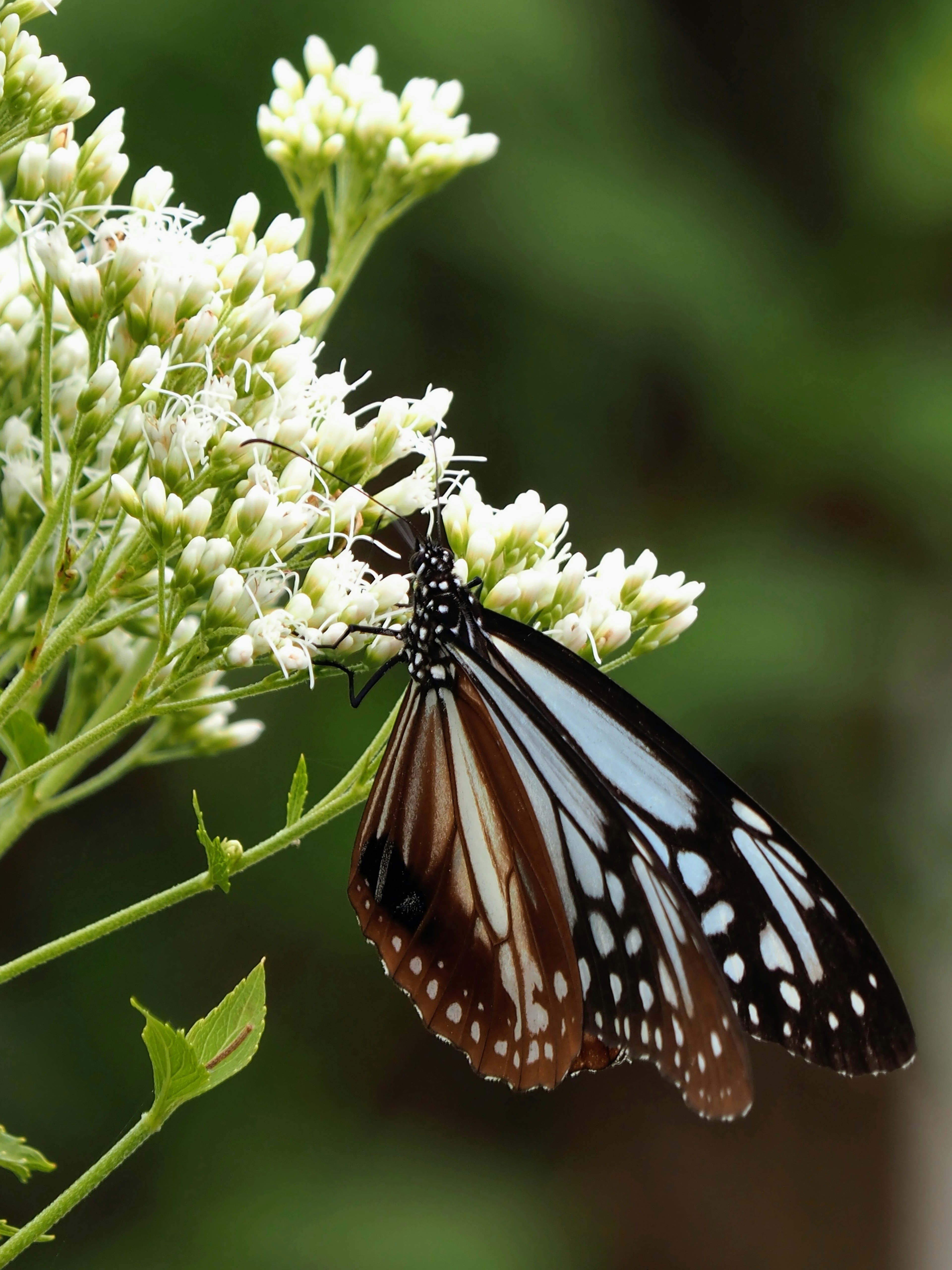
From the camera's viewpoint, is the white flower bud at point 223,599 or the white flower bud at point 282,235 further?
the white flower bud at point 282,235

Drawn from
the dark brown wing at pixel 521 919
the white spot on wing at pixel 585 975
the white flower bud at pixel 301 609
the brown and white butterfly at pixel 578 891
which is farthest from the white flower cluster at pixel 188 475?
the white spot on wing at pixel 585 975

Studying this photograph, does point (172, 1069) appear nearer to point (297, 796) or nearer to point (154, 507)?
point (297, 796)

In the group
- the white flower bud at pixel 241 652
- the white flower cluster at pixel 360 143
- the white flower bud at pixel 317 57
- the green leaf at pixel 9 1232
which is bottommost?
the green leaf at pixel 9 1232

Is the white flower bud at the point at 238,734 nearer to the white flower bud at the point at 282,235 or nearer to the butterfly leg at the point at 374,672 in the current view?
the butterfly leg at the point at 374,672

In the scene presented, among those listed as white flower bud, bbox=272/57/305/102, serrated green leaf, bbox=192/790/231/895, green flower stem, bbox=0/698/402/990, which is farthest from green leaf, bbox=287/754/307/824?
white flower bud, bbox=272/57/305/102

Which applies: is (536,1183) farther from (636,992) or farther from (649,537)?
A: (636,992)

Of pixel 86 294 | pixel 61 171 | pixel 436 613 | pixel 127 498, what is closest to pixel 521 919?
pixel 436 613

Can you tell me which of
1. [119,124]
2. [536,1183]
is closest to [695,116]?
[119,124]

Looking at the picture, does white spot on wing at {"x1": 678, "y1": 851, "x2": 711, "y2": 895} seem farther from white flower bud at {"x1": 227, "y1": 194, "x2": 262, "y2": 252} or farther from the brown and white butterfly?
white flower bud at {"x1": 227, "y1": 194, "x2": 262, "y2": 252}
